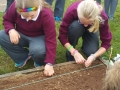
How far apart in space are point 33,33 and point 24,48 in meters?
0.27

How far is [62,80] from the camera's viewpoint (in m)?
2.42

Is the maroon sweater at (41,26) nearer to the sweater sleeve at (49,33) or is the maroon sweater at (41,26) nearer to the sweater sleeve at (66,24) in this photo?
the sweater sleeve at (49,33)

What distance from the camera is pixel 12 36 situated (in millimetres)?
2529

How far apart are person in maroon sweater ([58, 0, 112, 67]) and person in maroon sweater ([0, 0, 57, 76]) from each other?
20cm

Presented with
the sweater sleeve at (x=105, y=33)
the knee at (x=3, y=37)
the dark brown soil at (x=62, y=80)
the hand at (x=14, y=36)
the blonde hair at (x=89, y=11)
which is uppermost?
the blonde hair at (x=89, y=11)

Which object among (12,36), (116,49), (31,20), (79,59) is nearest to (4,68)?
(12,36)

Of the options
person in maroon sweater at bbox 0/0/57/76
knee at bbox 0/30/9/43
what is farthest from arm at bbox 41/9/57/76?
knee at bbox 0/30/9/43

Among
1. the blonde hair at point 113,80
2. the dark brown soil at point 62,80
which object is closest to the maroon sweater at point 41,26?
the dark brown soil at point 62,80

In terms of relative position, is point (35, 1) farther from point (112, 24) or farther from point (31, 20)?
point (112, 24)

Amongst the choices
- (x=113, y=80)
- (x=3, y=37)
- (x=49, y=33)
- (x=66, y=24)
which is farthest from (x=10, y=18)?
(x=113, y=80)

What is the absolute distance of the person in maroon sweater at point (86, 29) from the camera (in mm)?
2359

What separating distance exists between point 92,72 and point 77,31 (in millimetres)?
449

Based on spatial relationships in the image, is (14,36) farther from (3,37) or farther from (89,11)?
(89,11)

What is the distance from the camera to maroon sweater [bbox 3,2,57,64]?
248 centimetres
